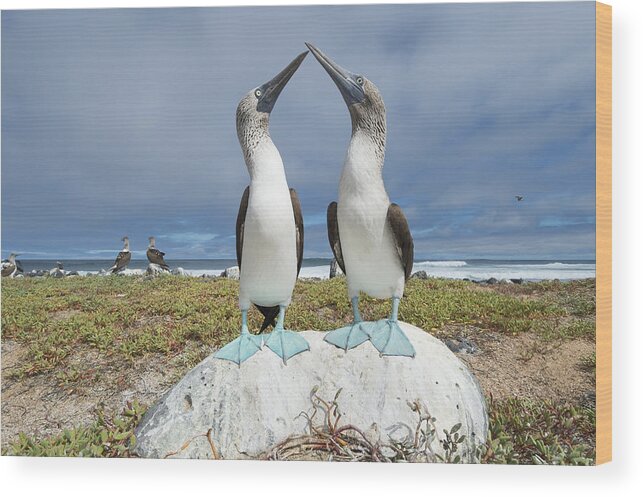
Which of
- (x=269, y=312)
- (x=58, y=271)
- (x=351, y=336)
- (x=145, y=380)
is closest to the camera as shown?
(x=351, y=336)

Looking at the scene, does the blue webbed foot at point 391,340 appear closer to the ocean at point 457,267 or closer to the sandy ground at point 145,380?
the ocean at point 457,267

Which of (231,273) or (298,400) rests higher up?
(231,273)

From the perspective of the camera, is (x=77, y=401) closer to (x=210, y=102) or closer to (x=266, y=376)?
(x=266, y=376)

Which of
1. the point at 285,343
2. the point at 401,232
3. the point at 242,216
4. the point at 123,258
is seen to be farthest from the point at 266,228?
the point at 123,258

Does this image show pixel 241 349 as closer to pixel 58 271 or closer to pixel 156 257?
pixel 156 257

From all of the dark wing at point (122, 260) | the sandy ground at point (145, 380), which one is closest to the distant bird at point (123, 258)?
the dark wing at point (122, 260)

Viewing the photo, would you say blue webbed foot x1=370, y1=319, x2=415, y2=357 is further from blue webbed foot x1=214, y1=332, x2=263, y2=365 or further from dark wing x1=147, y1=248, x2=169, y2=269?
dark wing x1=147, y1=248, x2=169, y2=269

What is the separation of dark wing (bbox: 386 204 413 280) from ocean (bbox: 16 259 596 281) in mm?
300

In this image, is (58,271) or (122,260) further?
(58,271)

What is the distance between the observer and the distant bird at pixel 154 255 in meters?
4.15

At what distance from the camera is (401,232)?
3568mm

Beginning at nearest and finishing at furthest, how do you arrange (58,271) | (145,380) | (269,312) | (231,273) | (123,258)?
(269,312), (145,380), (123,258), (231,273), (58,271)

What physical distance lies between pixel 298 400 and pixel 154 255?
158 centimetres

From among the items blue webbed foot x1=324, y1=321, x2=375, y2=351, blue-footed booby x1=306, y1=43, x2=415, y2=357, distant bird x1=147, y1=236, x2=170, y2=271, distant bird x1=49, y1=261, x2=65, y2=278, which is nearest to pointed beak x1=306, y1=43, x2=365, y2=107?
blue-footed booby x1=306, y1=43, x2=415, y2=357
